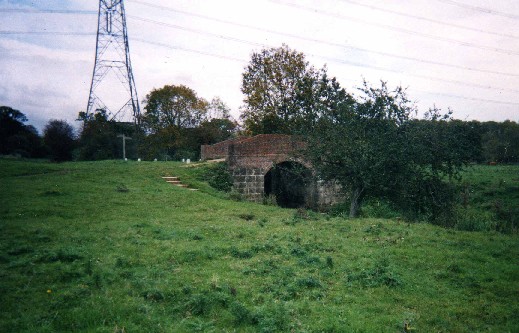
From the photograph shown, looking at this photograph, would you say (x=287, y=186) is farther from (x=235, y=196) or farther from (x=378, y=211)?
(x=378, y=211)

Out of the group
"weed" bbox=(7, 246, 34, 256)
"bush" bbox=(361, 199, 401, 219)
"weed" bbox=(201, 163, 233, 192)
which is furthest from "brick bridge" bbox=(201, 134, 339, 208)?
"weed" bbox=(7, 246, 34, 256)

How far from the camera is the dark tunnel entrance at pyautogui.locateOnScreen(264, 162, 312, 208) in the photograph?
1083 inches

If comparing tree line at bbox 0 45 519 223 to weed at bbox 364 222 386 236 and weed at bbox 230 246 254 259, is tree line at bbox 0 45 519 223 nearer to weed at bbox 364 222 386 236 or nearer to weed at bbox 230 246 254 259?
weed at bbox 364 222 386 236

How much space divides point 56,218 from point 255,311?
388 inches

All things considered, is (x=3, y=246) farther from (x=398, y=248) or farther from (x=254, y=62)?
(x=254, y=62)

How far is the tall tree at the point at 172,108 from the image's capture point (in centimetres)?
5091

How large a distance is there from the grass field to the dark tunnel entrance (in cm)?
1219

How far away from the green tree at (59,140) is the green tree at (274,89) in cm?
2002

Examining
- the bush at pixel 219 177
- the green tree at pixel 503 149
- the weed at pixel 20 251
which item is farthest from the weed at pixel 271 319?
the green tree at pixel 503 149

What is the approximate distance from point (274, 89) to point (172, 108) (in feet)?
64.5

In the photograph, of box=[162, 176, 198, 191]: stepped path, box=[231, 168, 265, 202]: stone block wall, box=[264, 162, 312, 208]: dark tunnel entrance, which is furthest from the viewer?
box=[264, 162, 312, 208]: dark tunnel entrance

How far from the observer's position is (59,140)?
129ft

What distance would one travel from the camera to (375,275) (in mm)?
8617

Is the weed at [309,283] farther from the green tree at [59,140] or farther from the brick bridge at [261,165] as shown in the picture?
the green tree at [59,140]
